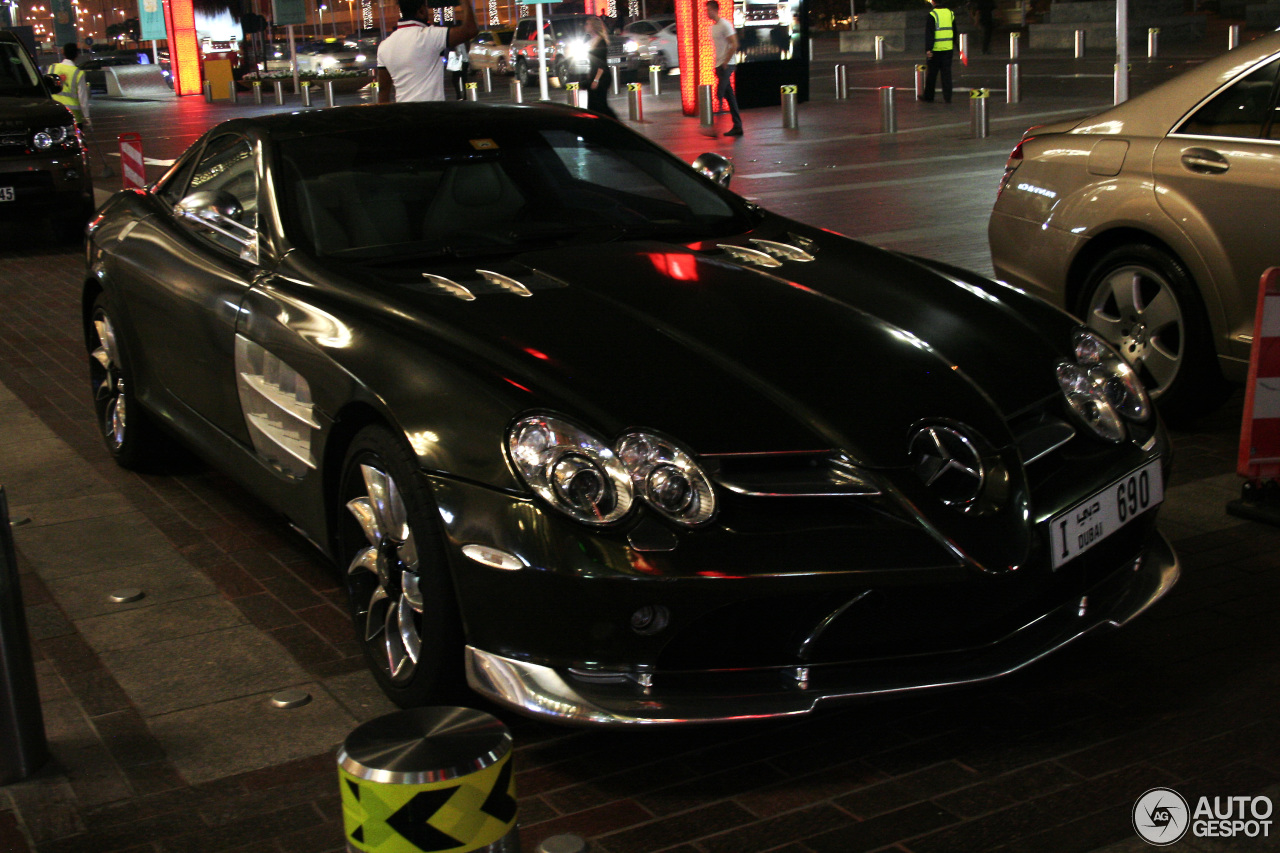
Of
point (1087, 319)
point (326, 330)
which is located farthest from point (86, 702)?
point (1087, 319)

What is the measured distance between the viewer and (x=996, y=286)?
4219 millimetres

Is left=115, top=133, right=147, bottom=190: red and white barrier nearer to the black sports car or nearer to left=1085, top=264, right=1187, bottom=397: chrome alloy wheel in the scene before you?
the black sports car

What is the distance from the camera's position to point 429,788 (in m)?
2.11

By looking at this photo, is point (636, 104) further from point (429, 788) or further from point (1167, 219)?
point (429, 788)

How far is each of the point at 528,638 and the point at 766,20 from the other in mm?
22845

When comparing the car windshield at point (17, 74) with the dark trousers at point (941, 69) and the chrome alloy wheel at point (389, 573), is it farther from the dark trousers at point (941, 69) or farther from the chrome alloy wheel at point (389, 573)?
the dark trousers at point (941, 69)

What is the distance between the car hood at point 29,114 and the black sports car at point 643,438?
9.15m

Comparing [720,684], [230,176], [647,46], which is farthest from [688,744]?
[647,46]

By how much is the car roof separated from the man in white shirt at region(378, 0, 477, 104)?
16.7ft

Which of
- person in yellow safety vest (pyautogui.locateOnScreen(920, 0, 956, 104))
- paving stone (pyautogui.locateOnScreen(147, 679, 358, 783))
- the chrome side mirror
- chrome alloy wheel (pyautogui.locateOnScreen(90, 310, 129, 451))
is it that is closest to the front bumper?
paving stone (pyautogui.locateOnScreen(147, 679, 358, 783))

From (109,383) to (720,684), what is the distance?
3.82 metres

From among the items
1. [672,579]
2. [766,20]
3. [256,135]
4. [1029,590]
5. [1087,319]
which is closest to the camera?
[672,579]

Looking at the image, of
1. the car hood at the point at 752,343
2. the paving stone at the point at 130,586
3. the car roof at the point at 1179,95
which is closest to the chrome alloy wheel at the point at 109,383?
the paving stone at the point at 130,586

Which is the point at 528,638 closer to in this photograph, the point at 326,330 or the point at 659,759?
the point at 659,759
